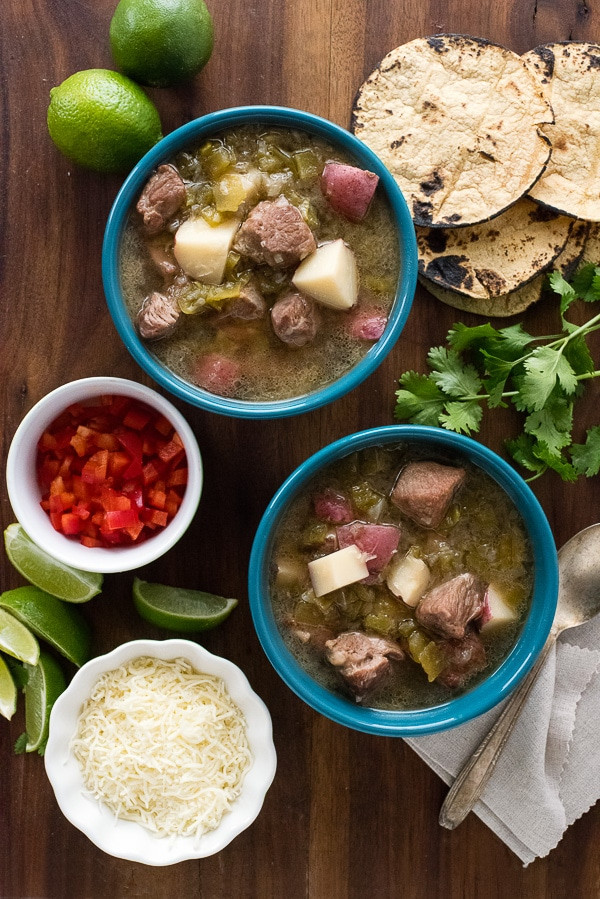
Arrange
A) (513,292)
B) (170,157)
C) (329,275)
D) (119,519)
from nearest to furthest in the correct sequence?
1. (329,275)
2. (170,157)
3. (119,519)
4. (513,292)

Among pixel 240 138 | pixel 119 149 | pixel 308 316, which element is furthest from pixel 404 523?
pixel 119 149

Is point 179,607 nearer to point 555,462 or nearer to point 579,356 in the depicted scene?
point 555,462

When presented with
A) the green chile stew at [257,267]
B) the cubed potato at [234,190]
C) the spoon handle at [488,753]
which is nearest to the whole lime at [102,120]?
the green chile stew at [257,267]

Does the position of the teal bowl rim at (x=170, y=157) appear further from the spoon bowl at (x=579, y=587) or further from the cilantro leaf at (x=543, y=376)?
the spoon bowl at (x=579, y=587)

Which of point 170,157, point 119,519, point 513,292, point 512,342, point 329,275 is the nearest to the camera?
point 329,275

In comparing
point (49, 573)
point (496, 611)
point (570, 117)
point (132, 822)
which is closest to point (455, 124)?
point (570, 117)

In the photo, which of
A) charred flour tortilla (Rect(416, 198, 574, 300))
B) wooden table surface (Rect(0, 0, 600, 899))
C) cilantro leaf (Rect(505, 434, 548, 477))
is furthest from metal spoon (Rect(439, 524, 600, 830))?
charred flour tortilla (Rect(416, 198, 574, 300))
